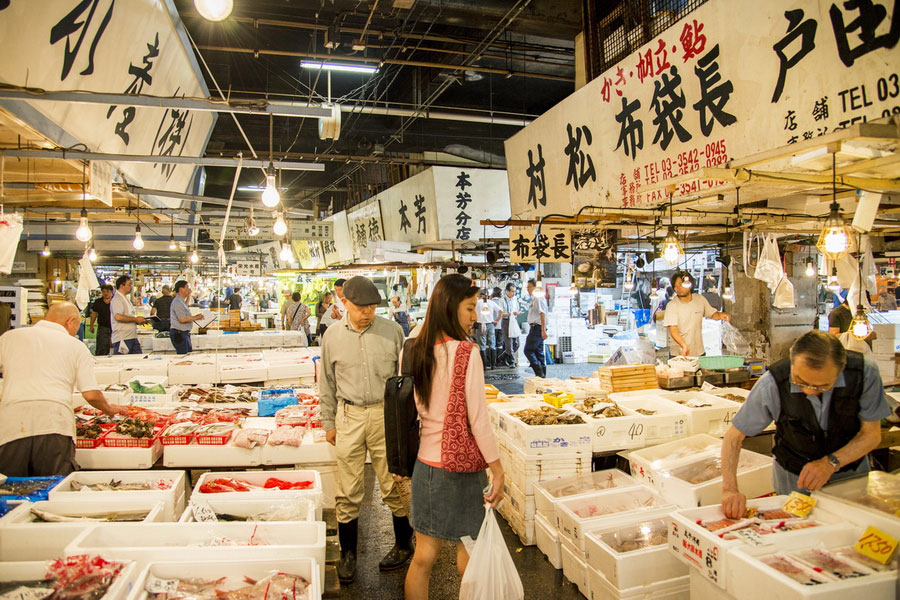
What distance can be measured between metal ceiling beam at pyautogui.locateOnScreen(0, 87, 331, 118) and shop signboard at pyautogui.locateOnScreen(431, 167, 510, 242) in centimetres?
657

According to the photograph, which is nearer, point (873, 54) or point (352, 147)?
point (873, 54)

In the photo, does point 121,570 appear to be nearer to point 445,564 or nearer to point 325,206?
point 445,564

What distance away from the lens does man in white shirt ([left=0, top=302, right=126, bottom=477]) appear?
13.3ft

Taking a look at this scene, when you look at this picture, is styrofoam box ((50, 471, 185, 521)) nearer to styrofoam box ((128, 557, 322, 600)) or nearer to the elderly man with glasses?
styrofoam box ((128, 557, 322, 600))

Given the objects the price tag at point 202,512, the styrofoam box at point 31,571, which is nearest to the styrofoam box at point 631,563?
the price tag at point 202,512

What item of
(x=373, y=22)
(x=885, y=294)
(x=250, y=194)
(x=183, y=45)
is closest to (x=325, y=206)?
(x=250, y=194)

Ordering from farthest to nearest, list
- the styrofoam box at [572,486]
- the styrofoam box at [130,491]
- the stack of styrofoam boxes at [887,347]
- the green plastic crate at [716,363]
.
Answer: the stack of styrofoam boxes at [887,347] < the green plastic crate at [716,363] < the styrofoam box at [572,486] < the styrofoam box at [130,491]

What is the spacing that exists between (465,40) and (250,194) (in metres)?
19.2

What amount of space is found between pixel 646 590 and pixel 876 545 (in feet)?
4.63

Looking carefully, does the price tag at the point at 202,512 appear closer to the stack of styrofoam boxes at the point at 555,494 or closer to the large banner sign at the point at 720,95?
the stack of styrofoam boxes at the point at 555,494

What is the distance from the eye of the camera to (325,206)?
95.5 ft

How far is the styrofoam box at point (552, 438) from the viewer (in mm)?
4660

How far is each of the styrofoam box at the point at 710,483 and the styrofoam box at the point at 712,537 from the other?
2.70ft

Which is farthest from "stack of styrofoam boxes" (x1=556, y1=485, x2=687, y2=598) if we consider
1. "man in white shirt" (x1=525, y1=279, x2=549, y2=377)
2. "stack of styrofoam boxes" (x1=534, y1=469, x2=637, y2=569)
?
"man in white shirt" (x1=525, y1=279, x2=549, y2=377)
